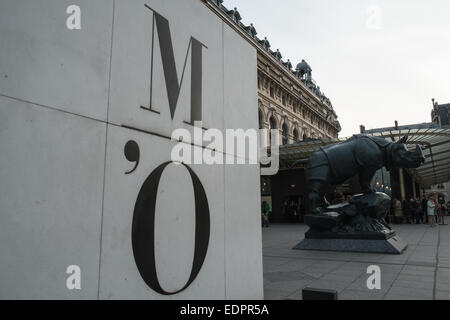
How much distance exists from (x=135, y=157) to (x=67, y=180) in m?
0.60

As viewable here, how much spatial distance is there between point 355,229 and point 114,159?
7.62 m

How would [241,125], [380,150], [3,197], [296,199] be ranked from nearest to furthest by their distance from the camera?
[3,197] → [241,125] → [380,150] → [296,199]

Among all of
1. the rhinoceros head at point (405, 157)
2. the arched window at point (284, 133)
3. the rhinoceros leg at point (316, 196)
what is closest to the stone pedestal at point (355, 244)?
the rhinoceros leg at point (316, 196)

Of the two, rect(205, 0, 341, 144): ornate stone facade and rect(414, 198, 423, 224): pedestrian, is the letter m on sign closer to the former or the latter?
rect(414, 198, 423, 224): pedestrian

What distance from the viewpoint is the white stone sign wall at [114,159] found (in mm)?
1859

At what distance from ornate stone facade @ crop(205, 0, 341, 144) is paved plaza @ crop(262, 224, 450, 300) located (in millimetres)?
23656

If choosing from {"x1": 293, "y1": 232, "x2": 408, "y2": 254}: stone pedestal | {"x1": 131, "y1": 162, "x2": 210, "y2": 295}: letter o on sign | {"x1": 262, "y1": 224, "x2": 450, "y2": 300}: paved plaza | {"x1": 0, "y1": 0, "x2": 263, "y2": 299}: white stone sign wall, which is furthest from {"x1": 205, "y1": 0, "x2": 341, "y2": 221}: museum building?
{"x1": 131, "y1": 162, "x2": 210, "y2": 295}: letter o on sign

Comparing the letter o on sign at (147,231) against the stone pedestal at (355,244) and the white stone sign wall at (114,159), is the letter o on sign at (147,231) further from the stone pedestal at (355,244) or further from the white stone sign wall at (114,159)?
the stone pedestal at (355,244)

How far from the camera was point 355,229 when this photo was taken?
842 cm
